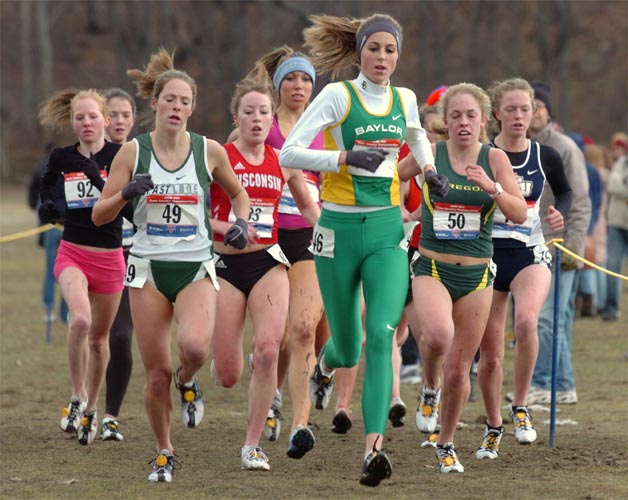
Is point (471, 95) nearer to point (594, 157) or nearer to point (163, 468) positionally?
point (163, 468)

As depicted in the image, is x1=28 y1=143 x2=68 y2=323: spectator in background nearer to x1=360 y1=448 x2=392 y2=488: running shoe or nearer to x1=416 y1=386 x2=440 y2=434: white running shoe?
x1=416 y1=386 x2=440 y2=434: white running shoe

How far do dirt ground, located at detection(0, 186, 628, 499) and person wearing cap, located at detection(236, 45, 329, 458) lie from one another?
1.23ft

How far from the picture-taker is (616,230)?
55.4 ft

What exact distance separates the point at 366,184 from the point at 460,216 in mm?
643

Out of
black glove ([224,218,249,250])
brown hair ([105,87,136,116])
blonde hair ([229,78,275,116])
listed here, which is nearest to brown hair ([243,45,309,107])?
blonde hair ([229,78,275,116])

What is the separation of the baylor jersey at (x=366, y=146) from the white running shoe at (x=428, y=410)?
151 centimetres

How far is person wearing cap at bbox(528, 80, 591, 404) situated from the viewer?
1009 cm

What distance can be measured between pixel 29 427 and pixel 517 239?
3.62m

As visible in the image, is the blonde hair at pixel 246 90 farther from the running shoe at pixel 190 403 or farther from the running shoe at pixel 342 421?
the running shoe at pixel 342 421

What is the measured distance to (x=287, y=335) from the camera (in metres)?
8.91

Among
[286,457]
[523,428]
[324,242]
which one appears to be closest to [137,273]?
[324,242]

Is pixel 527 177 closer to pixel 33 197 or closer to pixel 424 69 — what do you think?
pixel 33 197

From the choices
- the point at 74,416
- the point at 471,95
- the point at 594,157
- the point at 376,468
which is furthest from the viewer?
the point at 594,157

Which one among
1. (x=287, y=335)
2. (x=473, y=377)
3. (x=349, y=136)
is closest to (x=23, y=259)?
(x=473, y=377)
